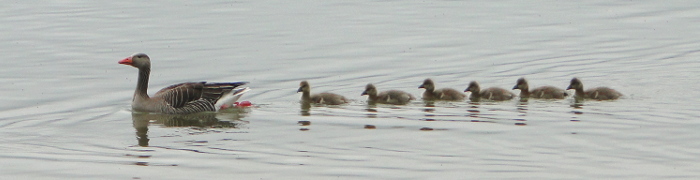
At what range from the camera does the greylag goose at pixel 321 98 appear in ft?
51.2

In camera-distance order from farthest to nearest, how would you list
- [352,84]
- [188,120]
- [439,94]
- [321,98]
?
[352,84] → [439,94] → [321,98] → [188,120]

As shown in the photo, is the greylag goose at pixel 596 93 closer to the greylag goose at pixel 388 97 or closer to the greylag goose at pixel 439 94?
the greylag goose at pixel 439 94

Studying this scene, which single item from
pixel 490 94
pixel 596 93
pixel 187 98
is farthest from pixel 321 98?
pixel 596 93

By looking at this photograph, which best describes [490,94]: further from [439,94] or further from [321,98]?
[321,98]

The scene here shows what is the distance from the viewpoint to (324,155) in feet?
37.7

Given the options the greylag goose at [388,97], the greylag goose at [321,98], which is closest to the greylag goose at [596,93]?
the greylag goose at [388,97]

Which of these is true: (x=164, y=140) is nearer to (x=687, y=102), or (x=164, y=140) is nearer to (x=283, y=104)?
(x=283, y=104)

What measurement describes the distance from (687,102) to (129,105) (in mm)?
7736

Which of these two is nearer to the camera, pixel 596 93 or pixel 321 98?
pixel 596 93

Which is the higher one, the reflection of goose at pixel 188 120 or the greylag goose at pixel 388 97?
the greylag goose at pixel 388 97

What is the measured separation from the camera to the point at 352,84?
18.0m

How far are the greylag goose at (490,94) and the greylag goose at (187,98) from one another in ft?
10.6

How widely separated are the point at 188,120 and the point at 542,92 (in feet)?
16.0

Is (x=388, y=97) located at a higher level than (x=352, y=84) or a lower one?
lower
